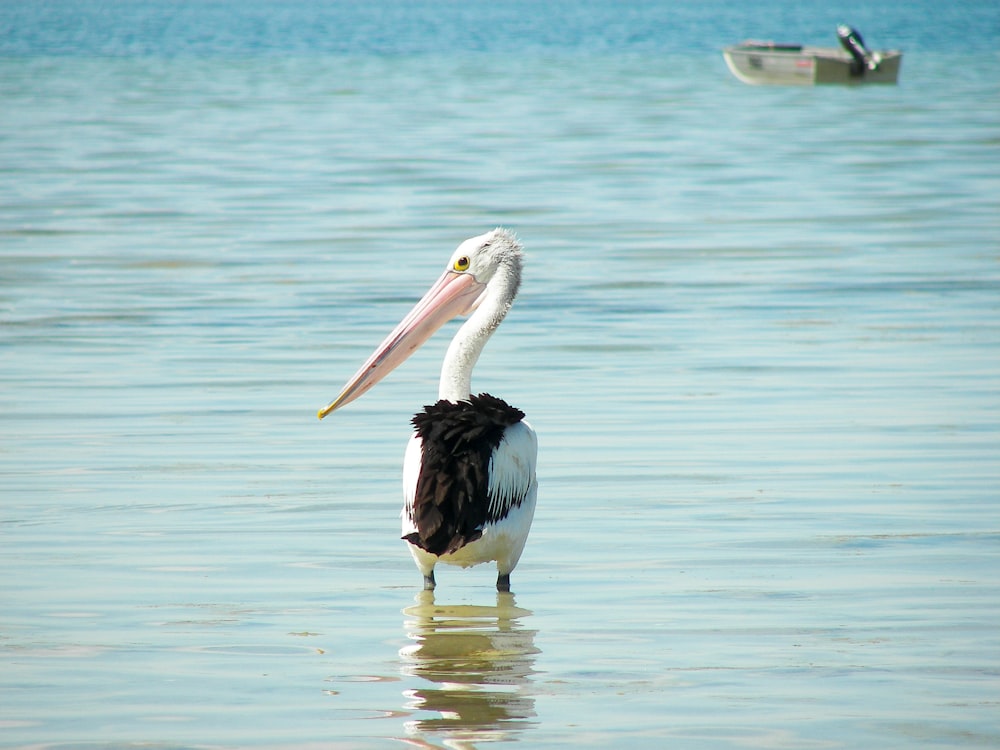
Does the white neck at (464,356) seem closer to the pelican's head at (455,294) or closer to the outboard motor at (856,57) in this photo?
the pelican's head at (455,294)

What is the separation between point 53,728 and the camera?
393 centimetres

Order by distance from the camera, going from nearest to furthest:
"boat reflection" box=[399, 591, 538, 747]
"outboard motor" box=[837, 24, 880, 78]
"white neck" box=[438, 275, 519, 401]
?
"boat reflection" box=[399, 591, 538, 747], "white neck" box=[438, 275, 519, 401], "outboard motor" box=[837, 24, 880, 78]

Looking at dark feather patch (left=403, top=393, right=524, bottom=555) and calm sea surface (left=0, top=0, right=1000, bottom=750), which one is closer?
calm sea surface (left=0, top=0, right=1000, bottom=750)

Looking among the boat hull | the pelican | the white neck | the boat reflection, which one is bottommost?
the boat hull

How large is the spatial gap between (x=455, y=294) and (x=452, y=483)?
1.32m

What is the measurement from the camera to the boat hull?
3678cm

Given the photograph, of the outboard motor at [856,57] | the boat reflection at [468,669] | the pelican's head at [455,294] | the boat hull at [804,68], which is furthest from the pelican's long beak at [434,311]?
the outboard motor at [856,57]

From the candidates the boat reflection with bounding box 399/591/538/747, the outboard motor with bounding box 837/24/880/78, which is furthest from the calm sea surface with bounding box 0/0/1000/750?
the outboard motor with bounding box 837/24/880/78

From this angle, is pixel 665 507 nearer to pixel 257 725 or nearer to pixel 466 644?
pixel 466 644

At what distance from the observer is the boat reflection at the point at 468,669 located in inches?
155

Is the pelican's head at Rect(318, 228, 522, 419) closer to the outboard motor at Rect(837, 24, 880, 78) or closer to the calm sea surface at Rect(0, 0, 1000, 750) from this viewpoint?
the calm sea surface at Rect(0, 0, 1000, 750)

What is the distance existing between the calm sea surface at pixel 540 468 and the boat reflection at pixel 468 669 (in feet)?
0.05

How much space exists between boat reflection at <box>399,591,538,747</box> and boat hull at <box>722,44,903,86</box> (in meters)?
33.2

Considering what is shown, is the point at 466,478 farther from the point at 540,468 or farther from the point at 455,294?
the point at 540,468
